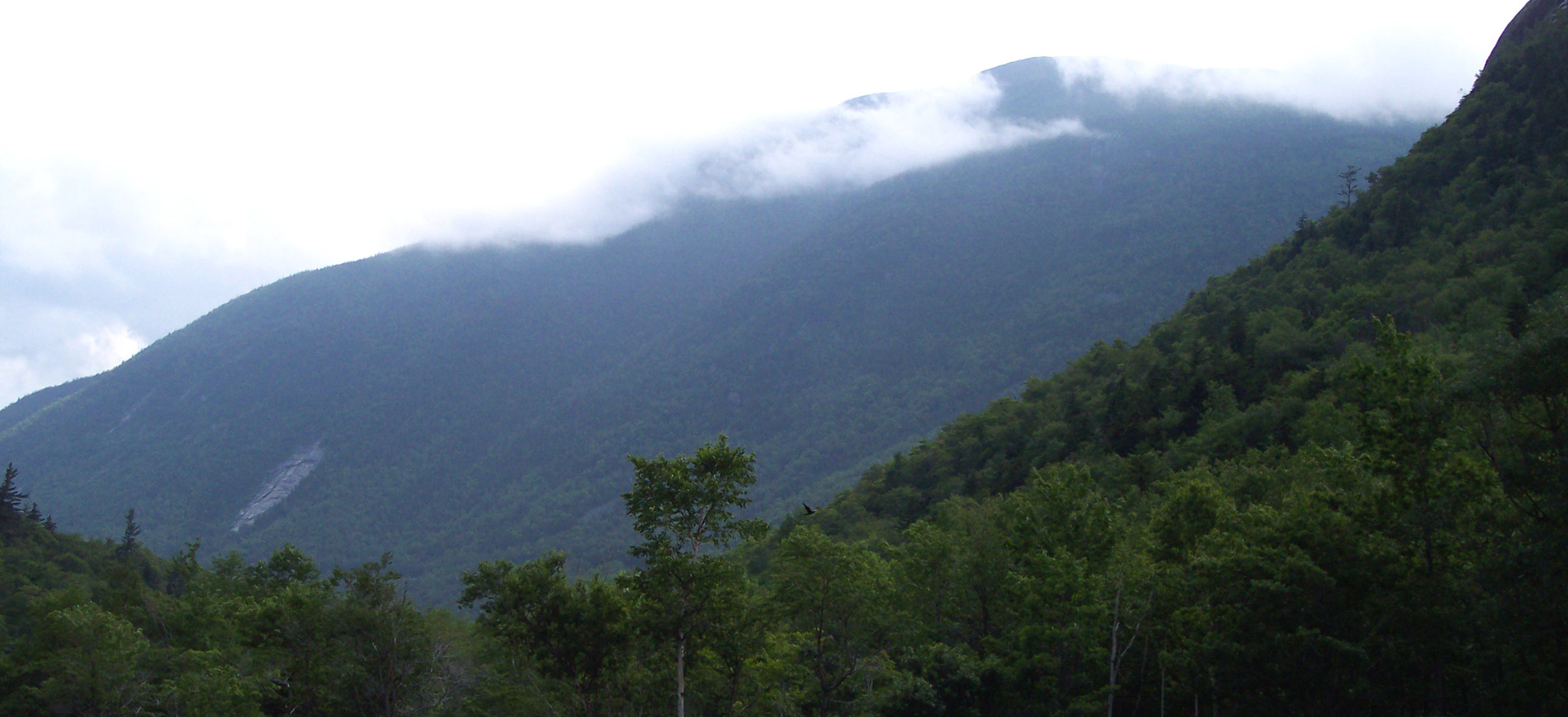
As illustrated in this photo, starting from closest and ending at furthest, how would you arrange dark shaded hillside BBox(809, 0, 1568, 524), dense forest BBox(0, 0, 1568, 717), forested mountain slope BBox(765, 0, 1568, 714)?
1. forested mountain slope BBox(765, 0, 1568, 714)
2. dense forest BBox(0, 0, 1568, 717)
3. dark shaded hillside BBox(809, 0, 1568, 524)

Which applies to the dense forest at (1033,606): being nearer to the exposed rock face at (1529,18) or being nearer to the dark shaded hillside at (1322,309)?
the dark shaded hillside at (1322,309)

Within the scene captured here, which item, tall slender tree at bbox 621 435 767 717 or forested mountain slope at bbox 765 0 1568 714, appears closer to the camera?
forested mountain slope at bbox 765 0 1568 714

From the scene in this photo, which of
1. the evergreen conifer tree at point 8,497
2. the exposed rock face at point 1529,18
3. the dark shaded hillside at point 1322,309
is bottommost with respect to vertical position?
the dark shaded hillside at point 1322,309

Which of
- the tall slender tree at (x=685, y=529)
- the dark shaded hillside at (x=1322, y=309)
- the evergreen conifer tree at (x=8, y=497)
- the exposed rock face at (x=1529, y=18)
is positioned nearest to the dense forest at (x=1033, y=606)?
the tall slender tree at (x=685, y=529)

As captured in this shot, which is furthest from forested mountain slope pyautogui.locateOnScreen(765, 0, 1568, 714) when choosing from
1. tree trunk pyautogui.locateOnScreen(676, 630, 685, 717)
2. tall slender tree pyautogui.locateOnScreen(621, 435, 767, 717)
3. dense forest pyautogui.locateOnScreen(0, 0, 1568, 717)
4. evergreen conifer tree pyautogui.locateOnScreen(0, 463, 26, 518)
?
evergreen conifer tree pyautogui.locateOnScreen(0, 463, 26, 518)

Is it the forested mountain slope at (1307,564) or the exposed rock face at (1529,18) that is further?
the exposed rock face at (1529,18)

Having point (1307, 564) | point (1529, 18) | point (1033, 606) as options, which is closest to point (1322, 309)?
point (1529, 18)

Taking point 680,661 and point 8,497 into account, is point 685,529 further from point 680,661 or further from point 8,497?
point 8,497

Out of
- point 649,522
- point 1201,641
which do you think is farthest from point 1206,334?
point 649,522

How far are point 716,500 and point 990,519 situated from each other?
643 inches

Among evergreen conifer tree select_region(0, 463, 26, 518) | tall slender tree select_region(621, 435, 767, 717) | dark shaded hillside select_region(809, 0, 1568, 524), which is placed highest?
evergreen conifer tree select_region(0, 463, 26, 518)

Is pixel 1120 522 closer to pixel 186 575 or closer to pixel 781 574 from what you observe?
pixel 781 574

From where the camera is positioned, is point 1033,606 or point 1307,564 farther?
point 1033,606

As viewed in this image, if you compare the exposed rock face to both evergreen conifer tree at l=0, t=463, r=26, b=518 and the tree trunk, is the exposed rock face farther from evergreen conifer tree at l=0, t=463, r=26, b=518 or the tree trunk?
evergreen conifer tree at l=0, t=463, r=26, b=518
